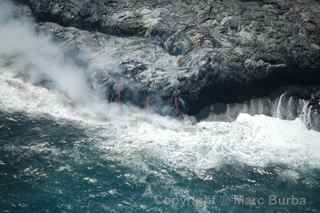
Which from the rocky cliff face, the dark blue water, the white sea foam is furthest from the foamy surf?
the rocky cliff face

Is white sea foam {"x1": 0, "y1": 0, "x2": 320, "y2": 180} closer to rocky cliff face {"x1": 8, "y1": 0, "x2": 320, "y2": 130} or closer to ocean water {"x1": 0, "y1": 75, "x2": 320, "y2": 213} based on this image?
ocean water {"x1": 0, "y1": 75, "x2": 320, "y2": 213}

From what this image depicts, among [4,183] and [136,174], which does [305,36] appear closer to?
[136,174]

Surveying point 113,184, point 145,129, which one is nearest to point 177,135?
point 145,129

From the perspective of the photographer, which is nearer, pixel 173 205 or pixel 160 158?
pixel 173 205

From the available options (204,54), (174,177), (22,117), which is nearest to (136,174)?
(174,177)

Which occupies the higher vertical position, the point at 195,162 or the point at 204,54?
the point at 204,54

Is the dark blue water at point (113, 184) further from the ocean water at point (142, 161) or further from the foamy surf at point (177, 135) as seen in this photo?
the foamy surf at point (177, 135)
